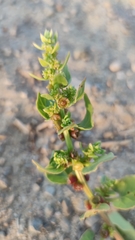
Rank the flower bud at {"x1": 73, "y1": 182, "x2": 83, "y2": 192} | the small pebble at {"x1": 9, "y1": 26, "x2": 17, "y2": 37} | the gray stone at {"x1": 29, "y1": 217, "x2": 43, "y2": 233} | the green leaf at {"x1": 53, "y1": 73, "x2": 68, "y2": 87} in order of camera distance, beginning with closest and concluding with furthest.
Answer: the green leaf at {"x1": 53, "y1": 73, "x2": 68, "y2": 87} → the flower bud at {"x1": 73, "y1": 182, "x2": 83, "y2": 192} → the gray stone at {"x1": 29, "y1": 217, "x2": 43, "y2": 233} → the small pebble at {"x1": 9, "y1": 26, "x2": 17, "y2": 37}

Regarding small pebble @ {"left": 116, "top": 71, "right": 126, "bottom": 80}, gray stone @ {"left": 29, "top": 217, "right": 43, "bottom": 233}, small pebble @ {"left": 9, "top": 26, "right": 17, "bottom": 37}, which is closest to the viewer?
gray stone @ {"left": 29, "top": 217, "right": 43, "bottom": 233}

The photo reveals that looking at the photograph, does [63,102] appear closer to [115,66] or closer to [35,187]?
[35,187]

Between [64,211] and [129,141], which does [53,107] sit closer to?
[64,211]

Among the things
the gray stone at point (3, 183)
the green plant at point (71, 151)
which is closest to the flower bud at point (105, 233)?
the green plant at point (71, 151)

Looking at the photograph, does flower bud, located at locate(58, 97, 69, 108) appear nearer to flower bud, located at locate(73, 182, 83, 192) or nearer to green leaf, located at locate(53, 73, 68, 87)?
green leaf, located at locate(53, 73, 68, 87)

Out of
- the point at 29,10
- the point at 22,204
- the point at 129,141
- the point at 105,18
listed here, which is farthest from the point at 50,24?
the point at 22,204

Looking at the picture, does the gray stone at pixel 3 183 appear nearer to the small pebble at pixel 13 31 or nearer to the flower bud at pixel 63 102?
the flower bud at pixel 63 102

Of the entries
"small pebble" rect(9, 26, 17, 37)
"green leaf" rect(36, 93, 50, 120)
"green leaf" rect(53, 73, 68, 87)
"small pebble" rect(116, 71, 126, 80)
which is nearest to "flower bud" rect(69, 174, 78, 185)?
"green leaf" rect(36, 93, 50, 120)
